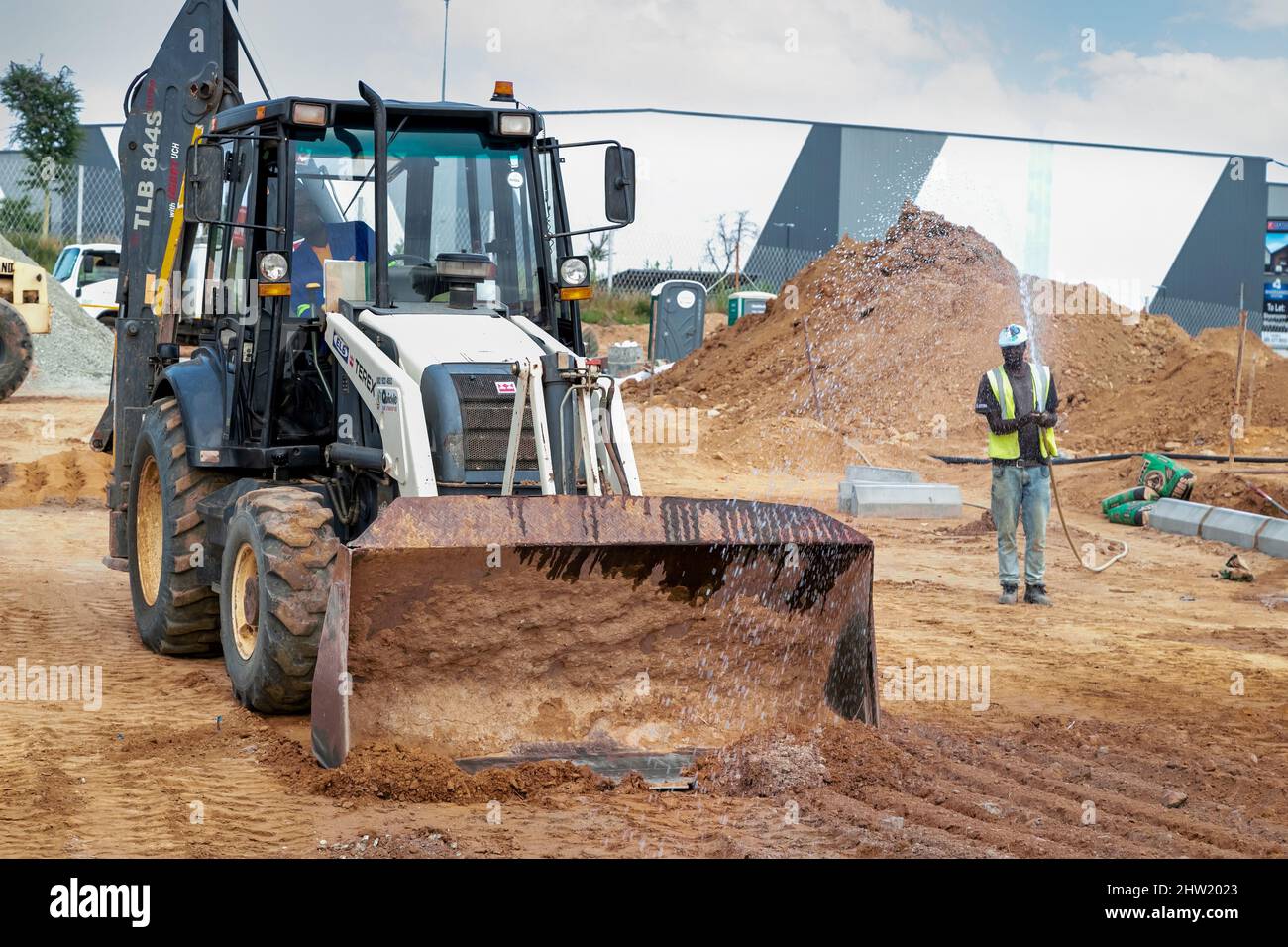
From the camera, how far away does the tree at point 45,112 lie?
28859 mm

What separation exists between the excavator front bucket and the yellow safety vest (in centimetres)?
485

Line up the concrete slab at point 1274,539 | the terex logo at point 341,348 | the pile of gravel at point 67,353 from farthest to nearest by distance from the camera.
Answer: the pile of gravel at point 67,353, the concrete slab at point 1274,539, the terex logo at point 341,348

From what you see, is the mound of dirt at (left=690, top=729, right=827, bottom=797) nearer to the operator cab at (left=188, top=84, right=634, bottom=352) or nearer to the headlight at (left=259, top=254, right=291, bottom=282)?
the operator cab at (left=188, top=84, right=634, bottom=352)

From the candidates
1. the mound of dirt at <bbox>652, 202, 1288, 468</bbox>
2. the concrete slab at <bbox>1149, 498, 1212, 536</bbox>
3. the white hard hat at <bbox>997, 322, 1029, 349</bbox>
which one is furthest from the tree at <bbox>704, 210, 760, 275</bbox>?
the white hard hat at <bbox>997, 322, 1029, 349</bbox>

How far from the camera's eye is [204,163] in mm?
6676

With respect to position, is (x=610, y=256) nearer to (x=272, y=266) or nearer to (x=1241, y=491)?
(x=1241, y=491)

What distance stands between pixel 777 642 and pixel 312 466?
2637mm

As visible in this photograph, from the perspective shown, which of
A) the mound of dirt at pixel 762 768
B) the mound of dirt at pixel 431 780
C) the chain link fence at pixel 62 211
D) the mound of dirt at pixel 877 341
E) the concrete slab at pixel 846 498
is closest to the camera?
the mound of dirt at pixel 431 780

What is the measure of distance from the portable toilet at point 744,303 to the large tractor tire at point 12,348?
46.2 feet

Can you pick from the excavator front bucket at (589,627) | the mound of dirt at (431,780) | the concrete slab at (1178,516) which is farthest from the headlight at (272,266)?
the concrete slab at (1178,516)

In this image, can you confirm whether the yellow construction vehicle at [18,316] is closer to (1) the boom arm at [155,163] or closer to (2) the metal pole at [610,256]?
(1) the boom arm at [155,163]

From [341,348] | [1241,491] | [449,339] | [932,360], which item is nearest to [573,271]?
[449,339]

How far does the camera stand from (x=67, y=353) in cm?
2283

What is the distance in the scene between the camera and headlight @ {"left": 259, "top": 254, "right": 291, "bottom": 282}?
6.91 m
